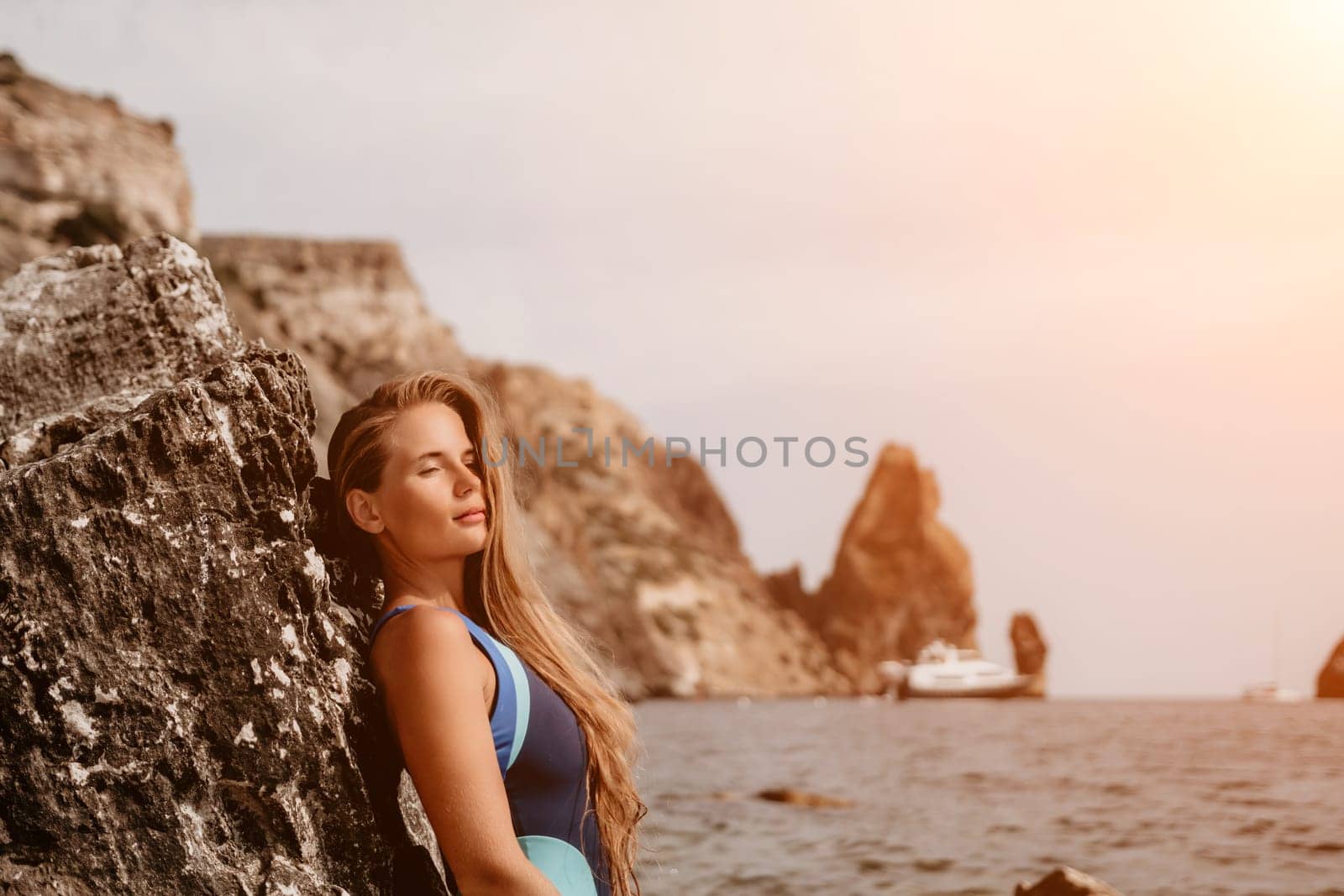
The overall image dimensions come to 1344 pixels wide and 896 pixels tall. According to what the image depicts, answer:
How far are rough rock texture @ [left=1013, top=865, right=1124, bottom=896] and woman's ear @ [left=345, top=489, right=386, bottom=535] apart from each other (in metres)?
8.51

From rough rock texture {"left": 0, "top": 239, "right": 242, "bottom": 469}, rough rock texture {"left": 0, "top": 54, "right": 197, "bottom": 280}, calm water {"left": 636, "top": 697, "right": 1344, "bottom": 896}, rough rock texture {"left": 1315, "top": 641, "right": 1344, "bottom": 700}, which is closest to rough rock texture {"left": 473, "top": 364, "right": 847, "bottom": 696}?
rough rock texture {"left": 0, "top": 54, "right": 197, "bottom": 280}

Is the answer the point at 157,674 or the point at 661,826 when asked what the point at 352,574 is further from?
the point at 661,826

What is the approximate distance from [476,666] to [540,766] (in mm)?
370

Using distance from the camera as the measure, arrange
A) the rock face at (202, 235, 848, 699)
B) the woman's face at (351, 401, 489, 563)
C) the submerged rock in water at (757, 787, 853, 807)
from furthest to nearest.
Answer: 1. the rock face at (202, 235, 848, 699)
2. the submerged rock in water at (757, 787, 853, 807)
3. the woman's face at (351, 401, 489, 563)

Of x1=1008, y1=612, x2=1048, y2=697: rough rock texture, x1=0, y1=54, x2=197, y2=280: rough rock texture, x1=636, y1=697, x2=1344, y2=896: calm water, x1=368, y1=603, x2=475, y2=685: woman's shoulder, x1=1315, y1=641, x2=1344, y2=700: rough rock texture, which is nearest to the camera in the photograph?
x1=368, y1=603, x2=475, y2=685: woman's shoulder

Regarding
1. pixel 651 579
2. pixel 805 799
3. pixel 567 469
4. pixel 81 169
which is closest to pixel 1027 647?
pixel 651 579

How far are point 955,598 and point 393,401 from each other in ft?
648

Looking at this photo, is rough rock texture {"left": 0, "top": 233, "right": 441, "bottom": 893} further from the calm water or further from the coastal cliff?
the calm water

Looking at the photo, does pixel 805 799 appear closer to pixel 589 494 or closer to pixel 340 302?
pixel 340 302

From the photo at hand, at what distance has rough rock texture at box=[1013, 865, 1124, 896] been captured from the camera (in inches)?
385

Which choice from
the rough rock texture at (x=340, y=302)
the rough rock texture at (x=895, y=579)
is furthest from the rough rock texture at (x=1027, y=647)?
the rough rock texture at (x=340, y=302)

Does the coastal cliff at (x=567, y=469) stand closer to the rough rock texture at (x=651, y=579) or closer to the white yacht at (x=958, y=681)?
the rough rock texture at (x=651, y=579)

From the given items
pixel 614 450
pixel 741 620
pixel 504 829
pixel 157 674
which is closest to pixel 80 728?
pixel 157 674

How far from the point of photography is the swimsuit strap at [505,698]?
9.22 feet
